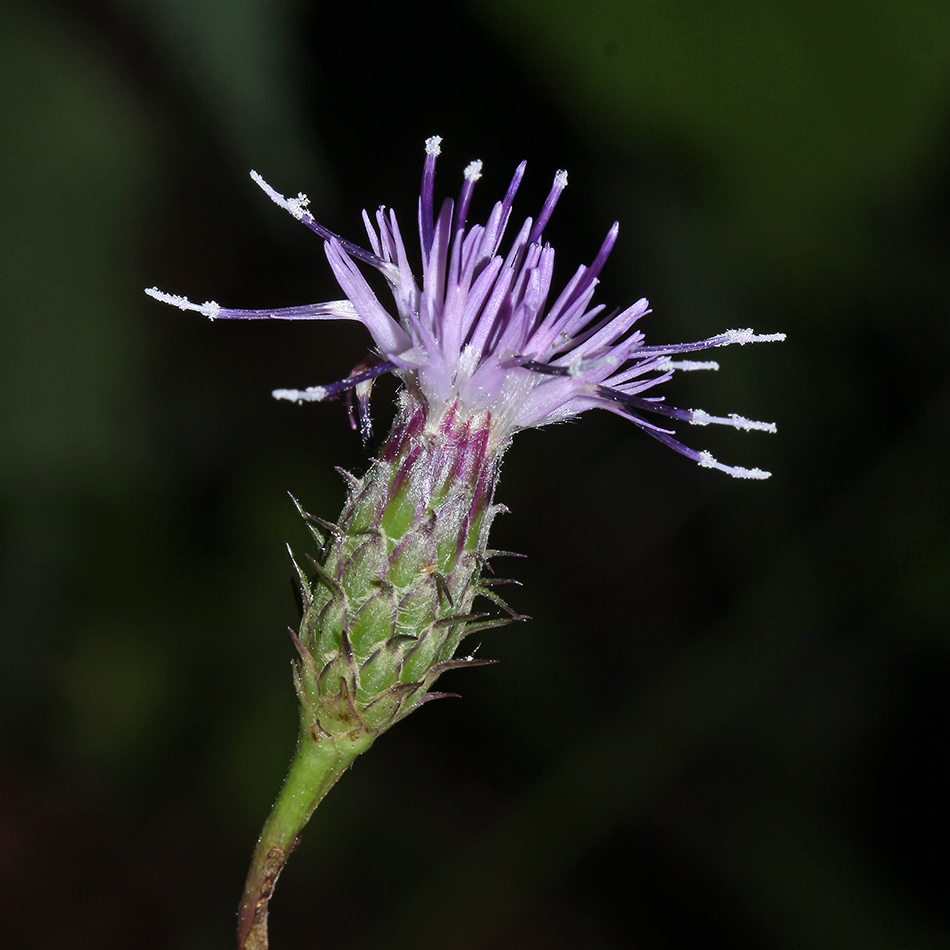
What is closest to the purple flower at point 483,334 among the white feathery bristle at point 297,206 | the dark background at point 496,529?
the white feathery bristle at point 297,206

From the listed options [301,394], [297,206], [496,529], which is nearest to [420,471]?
[301,394]

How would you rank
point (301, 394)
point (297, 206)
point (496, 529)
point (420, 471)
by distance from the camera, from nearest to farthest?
point (301, 394) → point (420, 471) → point (297, 206) → point (496, 529)

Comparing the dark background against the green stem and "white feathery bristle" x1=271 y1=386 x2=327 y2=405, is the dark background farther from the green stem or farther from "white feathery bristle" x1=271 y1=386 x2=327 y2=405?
the green stem

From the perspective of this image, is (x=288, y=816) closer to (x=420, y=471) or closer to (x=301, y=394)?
(x=420, y=471)

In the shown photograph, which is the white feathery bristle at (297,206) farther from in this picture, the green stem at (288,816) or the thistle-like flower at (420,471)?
the green stem at (288,816)

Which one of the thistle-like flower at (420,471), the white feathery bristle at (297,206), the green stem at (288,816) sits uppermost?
the white feathery bristle at (297,206)

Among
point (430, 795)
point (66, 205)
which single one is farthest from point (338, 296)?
point (430, 795)

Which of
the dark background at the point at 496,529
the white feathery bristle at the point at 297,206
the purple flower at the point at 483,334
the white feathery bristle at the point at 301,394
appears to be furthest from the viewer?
the dark background at the point at 496,529

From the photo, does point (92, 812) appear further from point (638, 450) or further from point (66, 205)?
point (638, 450)
